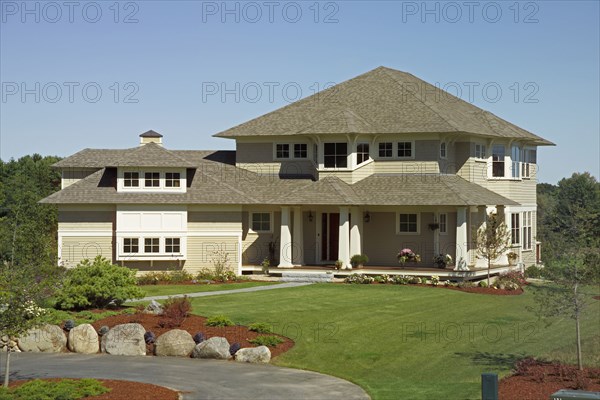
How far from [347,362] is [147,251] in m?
19.4

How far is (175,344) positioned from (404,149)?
67.2 ft

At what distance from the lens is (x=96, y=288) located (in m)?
27.0

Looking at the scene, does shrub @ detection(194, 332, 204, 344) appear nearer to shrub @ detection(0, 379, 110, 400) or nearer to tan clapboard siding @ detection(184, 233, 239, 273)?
shrub @ detection(0, 379, 110, 400)

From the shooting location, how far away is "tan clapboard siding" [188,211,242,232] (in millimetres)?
39466

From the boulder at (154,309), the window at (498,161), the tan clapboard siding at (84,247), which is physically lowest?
the boulder at (154,309)

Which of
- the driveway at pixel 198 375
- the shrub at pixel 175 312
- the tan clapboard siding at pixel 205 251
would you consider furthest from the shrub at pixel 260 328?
the tan clapboard siding at pixel 205 251

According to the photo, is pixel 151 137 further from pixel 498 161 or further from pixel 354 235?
pixel 498 161

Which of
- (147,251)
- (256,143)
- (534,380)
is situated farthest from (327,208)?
(534,380)

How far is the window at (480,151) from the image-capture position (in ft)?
137

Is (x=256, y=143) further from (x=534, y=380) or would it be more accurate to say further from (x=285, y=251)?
(x=534, y=380)

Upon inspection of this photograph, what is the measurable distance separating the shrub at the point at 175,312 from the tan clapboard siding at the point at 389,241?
15.8 m

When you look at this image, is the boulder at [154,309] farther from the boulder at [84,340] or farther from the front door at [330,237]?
the front door at [330,237]

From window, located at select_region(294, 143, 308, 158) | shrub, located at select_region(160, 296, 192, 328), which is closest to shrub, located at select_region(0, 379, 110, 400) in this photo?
shrub, located at select_region(160, 296, 192, 328)

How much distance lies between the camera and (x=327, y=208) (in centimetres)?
3975
